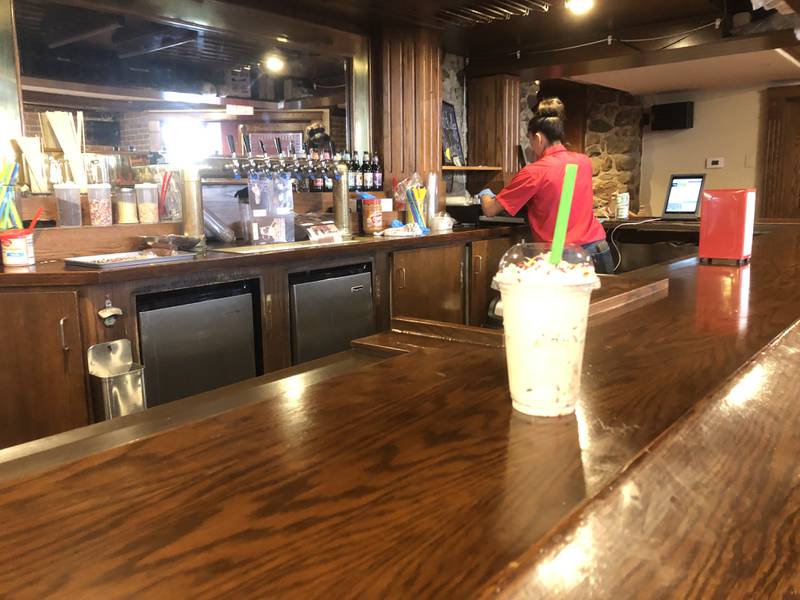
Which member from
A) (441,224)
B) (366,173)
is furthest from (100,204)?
(441,224)

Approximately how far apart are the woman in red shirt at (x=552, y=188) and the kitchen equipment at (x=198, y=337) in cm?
160

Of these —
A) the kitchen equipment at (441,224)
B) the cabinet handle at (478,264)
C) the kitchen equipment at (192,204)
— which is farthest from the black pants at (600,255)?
the kitchen equipment at (192,204)

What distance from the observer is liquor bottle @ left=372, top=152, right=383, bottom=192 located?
4543 millimetres

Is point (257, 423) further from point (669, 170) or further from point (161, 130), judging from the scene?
point (669, 170)

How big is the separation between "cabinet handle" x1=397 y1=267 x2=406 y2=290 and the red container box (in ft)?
5.64

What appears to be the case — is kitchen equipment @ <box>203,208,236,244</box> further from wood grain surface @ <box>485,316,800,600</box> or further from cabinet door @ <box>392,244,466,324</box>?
wood grain surface @ <box>485,316,800,600</box>

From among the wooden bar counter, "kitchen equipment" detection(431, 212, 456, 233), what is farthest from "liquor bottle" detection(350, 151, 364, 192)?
the wooden bar counter

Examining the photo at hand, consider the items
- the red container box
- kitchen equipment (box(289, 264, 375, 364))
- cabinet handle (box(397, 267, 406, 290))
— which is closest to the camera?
the red container box

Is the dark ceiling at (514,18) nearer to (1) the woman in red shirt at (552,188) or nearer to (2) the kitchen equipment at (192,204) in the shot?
(1) the woman in red shirt at (552,188)

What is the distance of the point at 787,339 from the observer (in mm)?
1430

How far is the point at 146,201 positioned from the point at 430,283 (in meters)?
1.75

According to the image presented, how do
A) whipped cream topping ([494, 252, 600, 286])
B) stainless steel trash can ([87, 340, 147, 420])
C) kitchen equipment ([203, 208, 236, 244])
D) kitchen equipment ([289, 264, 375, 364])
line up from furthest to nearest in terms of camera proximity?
kitchen equipment ([203, 208, 236, 244]), kitchen equipment ([289, 264, 375, 364]), stainless steel trash can ([87, 340, 147, 420]), whipped cream topping ([494, 252, 600, 286])

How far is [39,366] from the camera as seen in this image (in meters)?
2.41

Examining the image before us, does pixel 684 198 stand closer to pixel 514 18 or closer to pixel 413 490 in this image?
pixel 514 18
